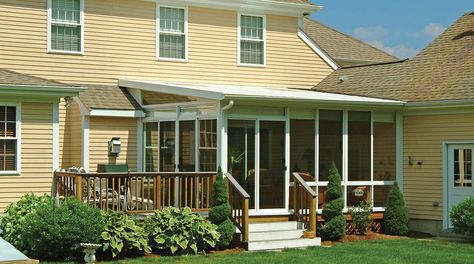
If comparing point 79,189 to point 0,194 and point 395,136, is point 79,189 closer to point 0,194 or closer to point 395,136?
point 0,194

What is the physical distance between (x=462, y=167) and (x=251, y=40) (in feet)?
25.0

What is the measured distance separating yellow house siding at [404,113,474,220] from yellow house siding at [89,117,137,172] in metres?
7.26

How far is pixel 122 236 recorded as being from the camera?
15.7 meters

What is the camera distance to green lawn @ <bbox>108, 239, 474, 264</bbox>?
615 inches

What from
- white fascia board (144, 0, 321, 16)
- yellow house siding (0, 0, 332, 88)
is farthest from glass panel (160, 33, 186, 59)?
white fascia board (144, 0, 321, 16)

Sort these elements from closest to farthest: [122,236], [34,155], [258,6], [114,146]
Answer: [122,236]
[34,155]
[114,146]
[258,6]

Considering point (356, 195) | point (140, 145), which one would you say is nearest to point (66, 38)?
point (140, 145)

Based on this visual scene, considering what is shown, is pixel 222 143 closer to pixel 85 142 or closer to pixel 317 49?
pixel 85 142

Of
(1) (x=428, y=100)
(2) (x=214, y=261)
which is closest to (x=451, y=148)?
(1) (x=428, y=100)

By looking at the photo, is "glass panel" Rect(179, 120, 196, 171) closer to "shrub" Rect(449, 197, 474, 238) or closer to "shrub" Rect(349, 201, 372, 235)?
"shrub" Rect(349, 201, 372, 235)

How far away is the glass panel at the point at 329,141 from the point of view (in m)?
19.8

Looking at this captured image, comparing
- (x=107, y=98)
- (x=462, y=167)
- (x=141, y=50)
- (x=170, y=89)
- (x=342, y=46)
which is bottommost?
(x=462, y=167)

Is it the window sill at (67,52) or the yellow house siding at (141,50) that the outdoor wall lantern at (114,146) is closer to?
the yellow house siding at (141,50)

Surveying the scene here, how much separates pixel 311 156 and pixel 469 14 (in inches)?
319
